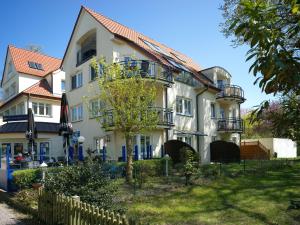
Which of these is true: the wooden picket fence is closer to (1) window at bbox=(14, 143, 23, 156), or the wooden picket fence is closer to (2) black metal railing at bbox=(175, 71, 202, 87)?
(2) black metal railing at bbox=(175, 71, 202, 87)

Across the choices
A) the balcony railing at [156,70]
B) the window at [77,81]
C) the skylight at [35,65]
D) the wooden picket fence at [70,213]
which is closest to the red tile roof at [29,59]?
the skylight at [35,65]

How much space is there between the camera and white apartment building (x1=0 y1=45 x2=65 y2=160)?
32.0 metres

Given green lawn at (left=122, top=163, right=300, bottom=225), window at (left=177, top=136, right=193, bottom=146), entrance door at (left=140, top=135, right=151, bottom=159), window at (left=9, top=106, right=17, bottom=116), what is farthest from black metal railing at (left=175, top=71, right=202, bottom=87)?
window at (left=9, top=106, right=17, bottom=116)

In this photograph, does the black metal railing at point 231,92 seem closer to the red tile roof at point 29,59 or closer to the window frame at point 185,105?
the window frame at point 185,105

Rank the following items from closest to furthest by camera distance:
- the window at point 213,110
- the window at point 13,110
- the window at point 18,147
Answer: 1. the window at point 213,110
2. the window at point 18,147
3. the window at point 13,110

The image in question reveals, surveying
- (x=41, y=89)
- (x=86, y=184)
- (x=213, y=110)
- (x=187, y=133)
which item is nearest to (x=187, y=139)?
(x=187, y=133)

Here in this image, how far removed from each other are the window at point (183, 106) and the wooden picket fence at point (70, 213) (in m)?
18.6

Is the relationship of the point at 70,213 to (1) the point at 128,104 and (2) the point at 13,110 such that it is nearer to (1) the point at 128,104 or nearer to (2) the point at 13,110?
(1) the point at 128,104

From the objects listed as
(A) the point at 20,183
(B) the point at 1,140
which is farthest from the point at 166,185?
(B) the point at 1,140

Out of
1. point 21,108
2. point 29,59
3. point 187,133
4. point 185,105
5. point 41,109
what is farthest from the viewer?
point 29,59

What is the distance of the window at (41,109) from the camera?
33181 millimetres

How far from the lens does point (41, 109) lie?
3381 centimetres

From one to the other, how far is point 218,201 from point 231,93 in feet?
75.4

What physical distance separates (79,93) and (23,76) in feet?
37.3
